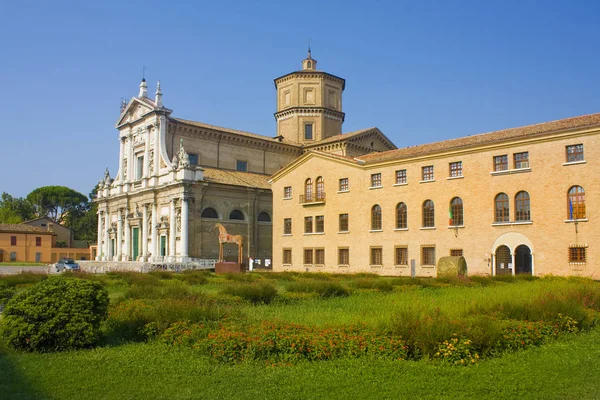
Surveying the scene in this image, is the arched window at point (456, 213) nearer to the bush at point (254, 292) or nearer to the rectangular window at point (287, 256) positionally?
the rectangular window at point (287, 256)

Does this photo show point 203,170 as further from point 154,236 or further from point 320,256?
point 320,256

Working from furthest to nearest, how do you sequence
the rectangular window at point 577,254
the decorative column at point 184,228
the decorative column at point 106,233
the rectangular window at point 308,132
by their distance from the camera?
the rectangular window at point 308,132 → the decorative column at point 106,233 → the decorative column at point 184,228 → the rectangular window at point 577,254

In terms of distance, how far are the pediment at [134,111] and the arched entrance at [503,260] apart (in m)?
38.9

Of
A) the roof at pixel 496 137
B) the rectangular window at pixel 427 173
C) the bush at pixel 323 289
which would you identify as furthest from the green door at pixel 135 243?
the bush at pixel 323 289

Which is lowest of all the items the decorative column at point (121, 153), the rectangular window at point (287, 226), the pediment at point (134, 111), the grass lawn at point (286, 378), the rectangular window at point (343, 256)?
the grass lawn at point (286, 378)

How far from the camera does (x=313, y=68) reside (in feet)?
225

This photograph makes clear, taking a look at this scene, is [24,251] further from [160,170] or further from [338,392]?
[338,392]

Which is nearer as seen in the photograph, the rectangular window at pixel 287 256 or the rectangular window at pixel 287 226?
the rectangular window at pixel 287 256

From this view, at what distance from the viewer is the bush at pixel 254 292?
19.6 metres

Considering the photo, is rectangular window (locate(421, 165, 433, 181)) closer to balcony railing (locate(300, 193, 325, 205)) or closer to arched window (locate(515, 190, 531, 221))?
arched window (locate(515, 190, 531, 221))

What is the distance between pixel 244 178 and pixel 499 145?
1216 inches

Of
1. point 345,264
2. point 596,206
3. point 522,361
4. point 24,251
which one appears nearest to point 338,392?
point 522,361

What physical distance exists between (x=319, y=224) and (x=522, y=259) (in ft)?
52.9

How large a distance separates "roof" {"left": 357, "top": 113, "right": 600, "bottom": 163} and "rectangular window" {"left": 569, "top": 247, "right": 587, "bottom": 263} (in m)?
7.07
